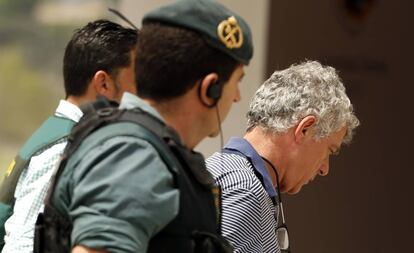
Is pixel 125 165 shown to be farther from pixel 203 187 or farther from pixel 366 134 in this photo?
pixel 366 134

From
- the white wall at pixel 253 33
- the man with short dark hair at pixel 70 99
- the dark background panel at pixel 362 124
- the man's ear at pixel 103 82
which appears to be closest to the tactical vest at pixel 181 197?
the man with short dark hair at pixel 70 99

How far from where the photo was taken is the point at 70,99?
2.62m

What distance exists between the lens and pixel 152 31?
1779 millimetres

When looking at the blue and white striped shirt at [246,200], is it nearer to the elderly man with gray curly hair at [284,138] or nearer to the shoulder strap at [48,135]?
the elderly man with gray curly hair at [284,138]

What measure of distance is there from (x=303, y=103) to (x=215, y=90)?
906mm

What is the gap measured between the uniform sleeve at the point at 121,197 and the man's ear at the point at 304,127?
997 millimetres

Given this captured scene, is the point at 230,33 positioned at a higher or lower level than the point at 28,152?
higher

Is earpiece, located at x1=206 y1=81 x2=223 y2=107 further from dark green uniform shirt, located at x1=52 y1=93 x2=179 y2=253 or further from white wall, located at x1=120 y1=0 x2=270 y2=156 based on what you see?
white wall, located at x1=120 y1=0 x2=270 y2=156

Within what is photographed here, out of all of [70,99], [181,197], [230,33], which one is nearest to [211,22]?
[230,33]

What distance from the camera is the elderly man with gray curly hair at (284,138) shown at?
2.59 metres

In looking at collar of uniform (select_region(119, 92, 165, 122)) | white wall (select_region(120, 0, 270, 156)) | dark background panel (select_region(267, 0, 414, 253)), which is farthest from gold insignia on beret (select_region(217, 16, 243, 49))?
dark background panel (select_region(267, 0, 414, 253))

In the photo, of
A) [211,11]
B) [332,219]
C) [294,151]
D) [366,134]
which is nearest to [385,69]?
[366,134]

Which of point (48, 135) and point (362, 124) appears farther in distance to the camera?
point (362, 124)

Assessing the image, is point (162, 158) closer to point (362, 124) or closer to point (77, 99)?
point (77, 99)
